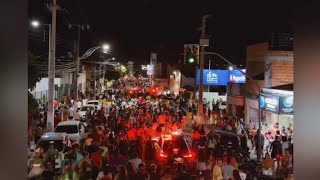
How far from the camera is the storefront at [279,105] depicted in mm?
20031

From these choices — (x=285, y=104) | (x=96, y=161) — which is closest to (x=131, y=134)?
(x=285, y=104)

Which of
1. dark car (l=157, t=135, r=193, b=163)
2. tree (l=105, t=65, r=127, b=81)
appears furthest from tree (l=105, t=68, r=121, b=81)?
dark car (l=157, t=135, r=193, b=163)

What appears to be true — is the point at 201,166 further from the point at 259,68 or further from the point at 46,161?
the point at 259,68

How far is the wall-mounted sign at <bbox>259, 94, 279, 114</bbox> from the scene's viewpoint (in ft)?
67.9

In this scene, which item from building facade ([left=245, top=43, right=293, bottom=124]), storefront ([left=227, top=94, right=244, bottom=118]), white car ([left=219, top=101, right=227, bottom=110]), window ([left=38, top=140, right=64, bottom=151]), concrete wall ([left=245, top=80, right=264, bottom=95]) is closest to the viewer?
window ([left=38, top=140, right=64, bottom=151])

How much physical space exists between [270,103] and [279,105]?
1501 mm

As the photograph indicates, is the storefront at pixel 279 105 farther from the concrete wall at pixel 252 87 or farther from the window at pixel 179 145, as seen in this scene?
the window at pixel 179 145

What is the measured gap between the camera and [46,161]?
12.8m

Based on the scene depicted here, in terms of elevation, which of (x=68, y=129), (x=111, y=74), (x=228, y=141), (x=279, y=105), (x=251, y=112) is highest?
(x=111, y=74)

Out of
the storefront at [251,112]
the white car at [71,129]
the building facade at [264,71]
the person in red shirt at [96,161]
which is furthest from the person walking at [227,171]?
the storefront at [251,112]

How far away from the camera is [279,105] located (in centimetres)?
2030

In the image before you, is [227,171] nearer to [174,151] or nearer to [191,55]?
[174,151]

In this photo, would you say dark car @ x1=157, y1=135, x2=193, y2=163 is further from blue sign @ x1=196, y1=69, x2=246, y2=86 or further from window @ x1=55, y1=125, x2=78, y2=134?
blue sign @ x1=196, y1=69, x2=246, y2=86
